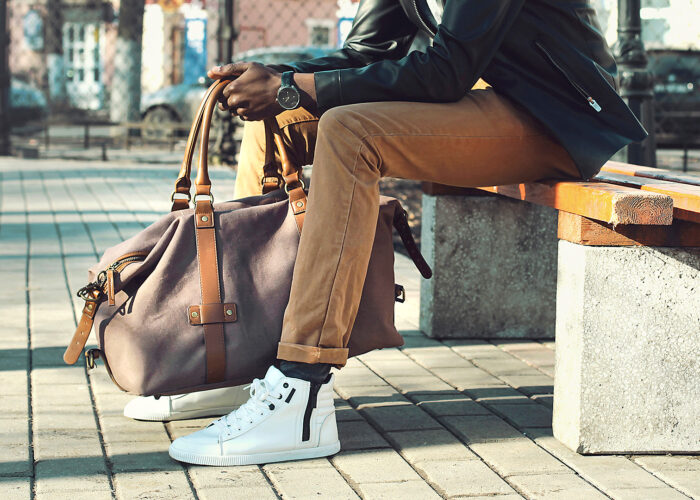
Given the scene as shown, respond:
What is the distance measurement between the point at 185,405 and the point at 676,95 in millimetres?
13827

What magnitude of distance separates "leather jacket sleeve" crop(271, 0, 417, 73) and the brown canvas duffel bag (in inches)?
30.3

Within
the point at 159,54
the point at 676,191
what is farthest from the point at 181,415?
the point at 159,54

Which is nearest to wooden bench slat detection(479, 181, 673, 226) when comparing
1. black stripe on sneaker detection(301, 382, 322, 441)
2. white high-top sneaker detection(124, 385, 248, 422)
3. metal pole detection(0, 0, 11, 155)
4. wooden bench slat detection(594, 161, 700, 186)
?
wooden bench slat detection(594, 161, 700, 186)

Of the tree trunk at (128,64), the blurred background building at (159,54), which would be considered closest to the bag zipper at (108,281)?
the blurred background building at (159,54)

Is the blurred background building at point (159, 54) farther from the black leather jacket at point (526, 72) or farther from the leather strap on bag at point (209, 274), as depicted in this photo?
the leather strap on bag at point (209, 274)

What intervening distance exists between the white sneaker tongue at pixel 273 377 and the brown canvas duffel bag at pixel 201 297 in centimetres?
5

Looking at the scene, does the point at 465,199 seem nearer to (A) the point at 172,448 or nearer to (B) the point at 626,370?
(B) the point at 626,370

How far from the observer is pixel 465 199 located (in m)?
4.08

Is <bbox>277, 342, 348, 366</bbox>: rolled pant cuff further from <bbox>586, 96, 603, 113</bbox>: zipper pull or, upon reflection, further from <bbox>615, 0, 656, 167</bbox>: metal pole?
<bbox>615, 0, 656, 167</bbox>: metal pole

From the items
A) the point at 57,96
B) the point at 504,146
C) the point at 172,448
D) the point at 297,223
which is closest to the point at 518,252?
the point at 504,146

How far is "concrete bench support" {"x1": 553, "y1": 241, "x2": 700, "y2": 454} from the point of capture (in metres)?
2.75

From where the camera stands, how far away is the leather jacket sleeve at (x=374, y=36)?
3.48m

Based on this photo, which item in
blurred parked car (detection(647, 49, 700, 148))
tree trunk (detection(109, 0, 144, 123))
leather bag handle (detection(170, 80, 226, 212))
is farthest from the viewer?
tree trunk (detection(109, 0, 144, 123))

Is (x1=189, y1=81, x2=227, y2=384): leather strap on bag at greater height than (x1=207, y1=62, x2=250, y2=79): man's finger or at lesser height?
lesser
